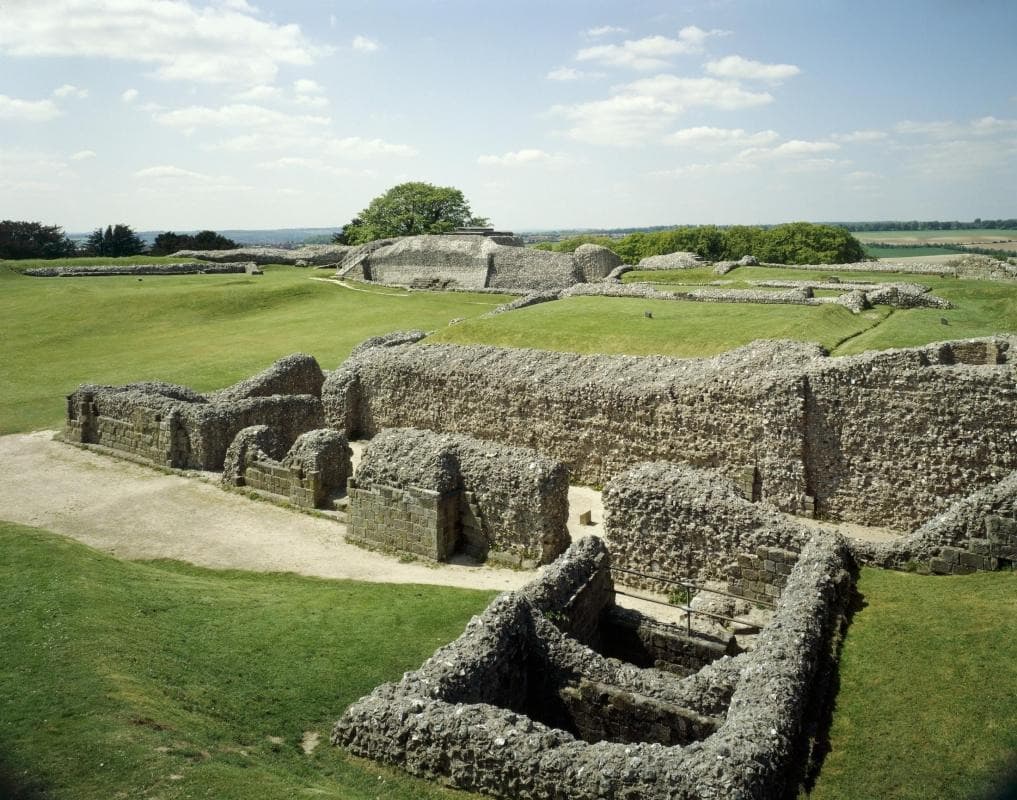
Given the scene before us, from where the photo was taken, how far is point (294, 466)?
19172 millimetres

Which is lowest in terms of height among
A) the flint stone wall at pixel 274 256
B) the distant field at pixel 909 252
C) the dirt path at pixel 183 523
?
the dirt path at pixel 183 523

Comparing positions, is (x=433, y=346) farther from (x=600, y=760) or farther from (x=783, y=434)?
(x=600, y=760)

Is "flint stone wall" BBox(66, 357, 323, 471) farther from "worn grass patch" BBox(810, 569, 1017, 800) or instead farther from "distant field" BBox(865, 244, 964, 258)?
"distant field" BBox(865, 244, 964, 258)

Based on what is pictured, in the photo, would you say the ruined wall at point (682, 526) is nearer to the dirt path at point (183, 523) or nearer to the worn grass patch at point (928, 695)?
the worn grass patch at point (928, 695)

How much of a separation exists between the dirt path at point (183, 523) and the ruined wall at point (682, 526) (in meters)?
2.39

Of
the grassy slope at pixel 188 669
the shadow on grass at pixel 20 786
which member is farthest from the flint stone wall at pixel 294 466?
the shadow on grass at pixel 20 786

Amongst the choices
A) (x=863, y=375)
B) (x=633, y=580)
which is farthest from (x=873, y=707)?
(x=863, y=375)

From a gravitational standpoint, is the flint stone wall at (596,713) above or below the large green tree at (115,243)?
below

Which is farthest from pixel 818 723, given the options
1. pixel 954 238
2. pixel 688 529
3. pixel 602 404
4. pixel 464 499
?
pixel 954 238

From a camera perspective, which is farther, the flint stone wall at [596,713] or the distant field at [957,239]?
the distant field at [957,239]

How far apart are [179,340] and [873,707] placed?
119 ft

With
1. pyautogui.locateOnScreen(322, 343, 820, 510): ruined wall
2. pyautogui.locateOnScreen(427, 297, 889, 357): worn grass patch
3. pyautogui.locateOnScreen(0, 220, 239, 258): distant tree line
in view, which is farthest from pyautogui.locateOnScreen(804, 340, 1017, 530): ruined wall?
pyautogui.locateOnScreen(0, 220, 239, 258): distant tree line

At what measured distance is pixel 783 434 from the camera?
18.0 meters

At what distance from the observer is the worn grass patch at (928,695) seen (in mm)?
7637
